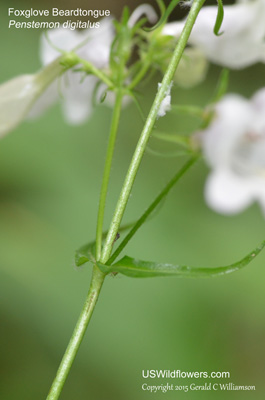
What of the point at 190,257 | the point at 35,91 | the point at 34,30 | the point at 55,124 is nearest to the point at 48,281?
the point at 190,257

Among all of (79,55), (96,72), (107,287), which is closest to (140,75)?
(96,72)

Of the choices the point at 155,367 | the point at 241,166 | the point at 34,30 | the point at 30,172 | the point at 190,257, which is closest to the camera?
the point at 241,166

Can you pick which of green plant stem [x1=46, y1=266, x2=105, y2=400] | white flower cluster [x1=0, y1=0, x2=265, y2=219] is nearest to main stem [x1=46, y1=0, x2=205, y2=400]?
green plant stem [x1=46, y1=266, x2=105, y2=400]

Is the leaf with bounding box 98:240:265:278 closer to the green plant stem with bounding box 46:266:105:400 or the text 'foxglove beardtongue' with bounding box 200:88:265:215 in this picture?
the green plant stem with bounding box 46:266:105:400

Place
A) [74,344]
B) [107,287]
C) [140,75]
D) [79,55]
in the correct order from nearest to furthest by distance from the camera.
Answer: [74,344]
[140,75]
[79,55]
[107,287]

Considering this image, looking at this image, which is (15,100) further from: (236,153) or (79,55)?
(236,153)

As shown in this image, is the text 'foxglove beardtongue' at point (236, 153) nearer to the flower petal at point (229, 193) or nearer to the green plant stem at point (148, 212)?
the flower petal at point (229, 193)

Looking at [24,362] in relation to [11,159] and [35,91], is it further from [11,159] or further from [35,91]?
[35,91]
